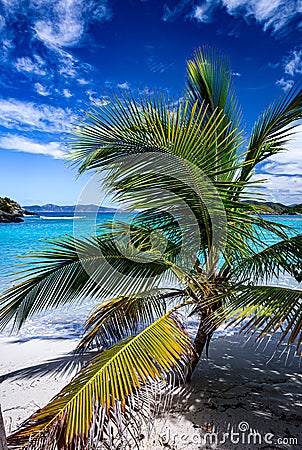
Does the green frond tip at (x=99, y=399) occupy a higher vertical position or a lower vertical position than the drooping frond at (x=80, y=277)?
lower

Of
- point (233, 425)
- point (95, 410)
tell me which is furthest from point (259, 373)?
point (95, 410)

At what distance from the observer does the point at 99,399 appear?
6.06 ft

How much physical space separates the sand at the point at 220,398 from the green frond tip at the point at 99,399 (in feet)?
2.41

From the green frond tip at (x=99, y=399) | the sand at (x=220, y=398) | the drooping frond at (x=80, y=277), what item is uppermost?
the drooping frond at (x=80, y=277)

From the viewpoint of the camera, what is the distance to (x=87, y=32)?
6266 mm

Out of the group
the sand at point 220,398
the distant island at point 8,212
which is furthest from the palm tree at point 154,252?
the distant island at point 8,212

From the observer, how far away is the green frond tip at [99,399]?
1717 mm

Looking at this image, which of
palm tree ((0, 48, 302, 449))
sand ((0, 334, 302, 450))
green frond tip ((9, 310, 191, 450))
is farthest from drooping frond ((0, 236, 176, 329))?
sand ((0, 334, 302, 450))

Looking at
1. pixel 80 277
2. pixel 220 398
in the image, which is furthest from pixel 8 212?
pixel 220 398

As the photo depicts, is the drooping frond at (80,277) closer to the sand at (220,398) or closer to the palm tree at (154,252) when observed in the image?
the palm tree at (154,252)

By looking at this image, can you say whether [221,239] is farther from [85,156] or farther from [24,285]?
[24,285]

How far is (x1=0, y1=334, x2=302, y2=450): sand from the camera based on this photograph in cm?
256

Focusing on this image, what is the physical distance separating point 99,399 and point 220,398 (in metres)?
1.73

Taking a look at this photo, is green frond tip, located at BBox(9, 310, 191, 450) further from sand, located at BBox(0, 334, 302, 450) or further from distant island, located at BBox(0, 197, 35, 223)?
distant island, located at BBox(0, 197, 35, 223)
